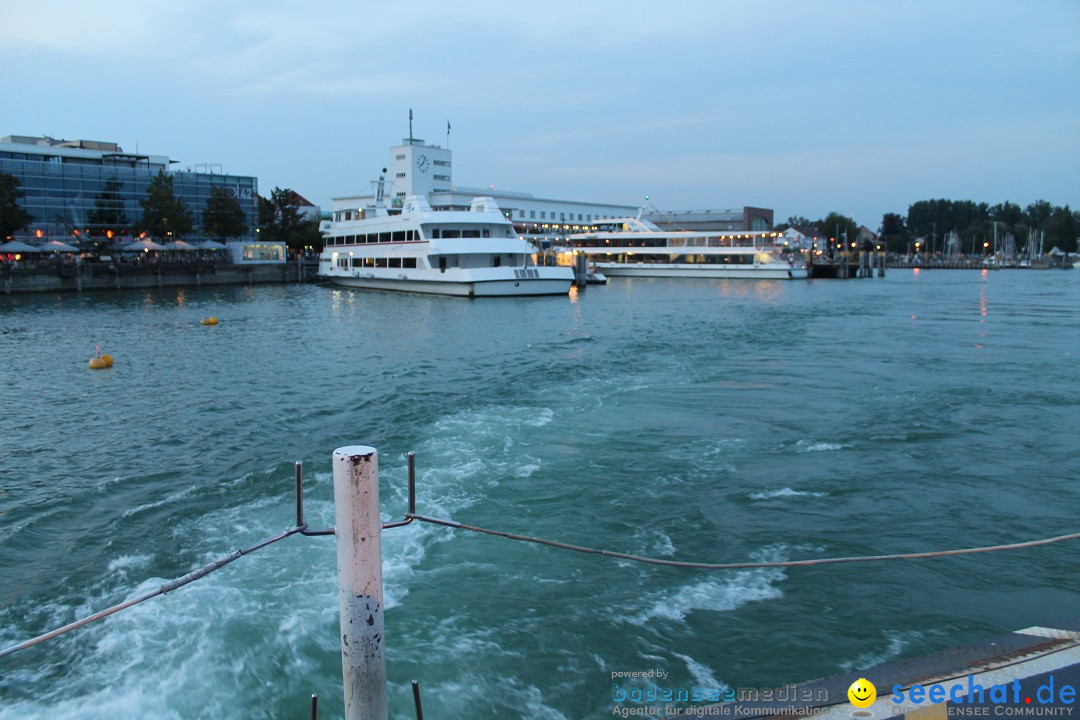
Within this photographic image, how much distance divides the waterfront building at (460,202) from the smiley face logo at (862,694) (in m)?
41.4

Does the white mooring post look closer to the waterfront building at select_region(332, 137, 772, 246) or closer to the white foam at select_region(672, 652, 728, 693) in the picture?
the white foam at select_region(672, 652, 728, 693)

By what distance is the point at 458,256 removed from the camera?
40156 mm

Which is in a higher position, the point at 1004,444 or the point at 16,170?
the point at 16,170

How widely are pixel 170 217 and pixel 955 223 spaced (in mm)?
131823

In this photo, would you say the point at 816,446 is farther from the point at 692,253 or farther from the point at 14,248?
the point at 692,253

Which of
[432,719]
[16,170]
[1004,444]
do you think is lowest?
[432,719]

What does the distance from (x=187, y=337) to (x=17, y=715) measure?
19601 mm

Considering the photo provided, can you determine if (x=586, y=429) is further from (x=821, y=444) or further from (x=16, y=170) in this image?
(x=16, y=170)

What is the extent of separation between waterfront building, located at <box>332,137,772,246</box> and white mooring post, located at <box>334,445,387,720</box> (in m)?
41.0

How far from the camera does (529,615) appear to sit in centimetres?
555

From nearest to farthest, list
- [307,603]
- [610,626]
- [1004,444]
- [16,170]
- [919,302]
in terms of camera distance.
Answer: [610,626] → [307,603] → [1004,444] → [919,302] → [16,170]

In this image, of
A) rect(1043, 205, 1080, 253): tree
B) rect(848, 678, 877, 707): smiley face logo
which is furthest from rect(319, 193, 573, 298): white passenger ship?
rect(1043, 205, 1080, 253): tree

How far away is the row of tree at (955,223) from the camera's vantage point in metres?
124

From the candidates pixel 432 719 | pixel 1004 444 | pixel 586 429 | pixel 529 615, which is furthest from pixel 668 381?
pixel 432 719
